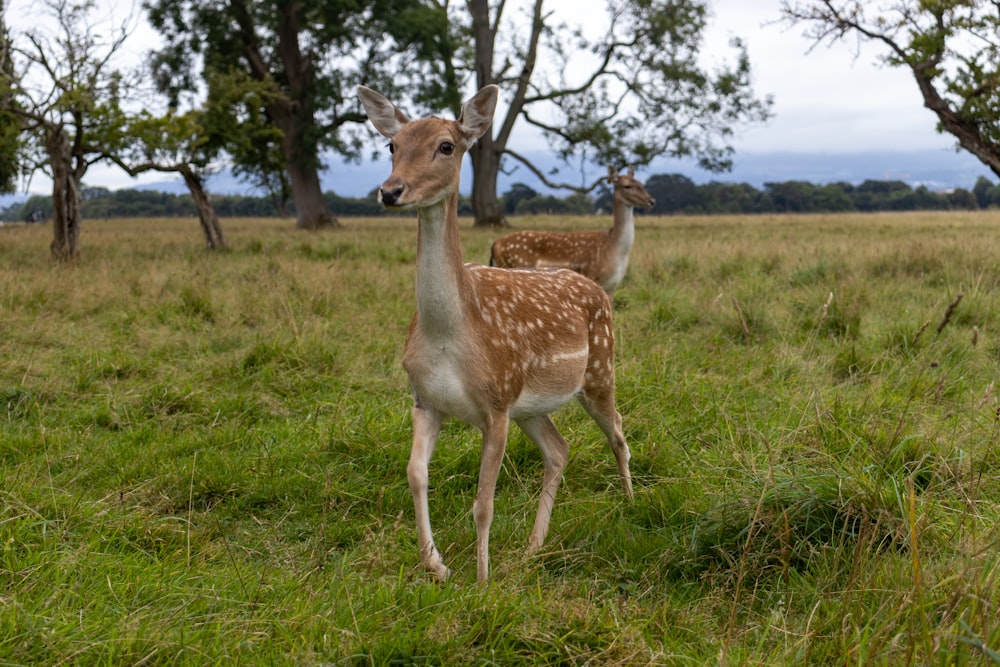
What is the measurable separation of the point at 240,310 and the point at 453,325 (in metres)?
5.17

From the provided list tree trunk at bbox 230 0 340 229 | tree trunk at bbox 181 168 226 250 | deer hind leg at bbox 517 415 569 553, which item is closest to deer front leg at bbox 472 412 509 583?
deer hind leg at bbox 517 415 569 553

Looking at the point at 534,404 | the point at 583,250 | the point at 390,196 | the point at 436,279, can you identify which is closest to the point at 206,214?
the point at 583,250

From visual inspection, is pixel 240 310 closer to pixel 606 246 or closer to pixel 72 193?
pixel 606 246

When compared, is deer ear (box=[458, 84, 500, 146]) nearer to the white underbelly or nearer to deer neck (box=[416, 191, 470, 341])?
deer neck (box=[416, 191, 470, 341])

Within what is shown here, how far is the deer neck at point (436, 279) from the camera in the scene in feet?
11.1

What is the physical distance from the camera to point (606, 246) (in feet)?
31.2

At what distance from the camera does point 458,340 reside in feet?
11.2

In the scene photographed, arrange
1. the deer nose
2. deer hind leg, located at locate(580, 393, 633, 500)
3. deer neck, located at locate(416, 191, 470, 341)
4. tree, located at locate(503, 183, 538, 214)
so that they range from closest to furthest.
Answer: the deer nose, deer neck, located at locate(416, 191, 470, 341), deer hind leg, located at locate(580, 393, 633, 500), tree, located at locate(503, 183, 538, 214)

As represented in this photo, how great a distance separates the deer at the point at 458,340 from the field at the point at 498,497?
223mm

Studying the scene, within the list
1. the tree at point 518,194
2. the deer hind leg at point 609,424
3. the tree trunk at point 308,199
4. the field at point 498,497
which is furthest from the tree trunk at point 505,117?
the tree at point 518,194

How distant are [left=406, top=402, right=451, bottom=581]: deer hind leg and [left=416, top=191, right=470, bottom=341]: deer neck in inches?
14.1

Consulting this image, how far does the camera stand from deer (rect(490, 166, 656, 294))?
30.4 ft

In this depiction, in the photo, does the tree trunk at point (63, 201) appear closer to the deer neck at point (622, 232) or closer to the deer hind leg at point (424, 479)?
the deer neck at point (622, 232)

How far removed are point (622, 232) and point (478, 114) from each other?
20.1ft
